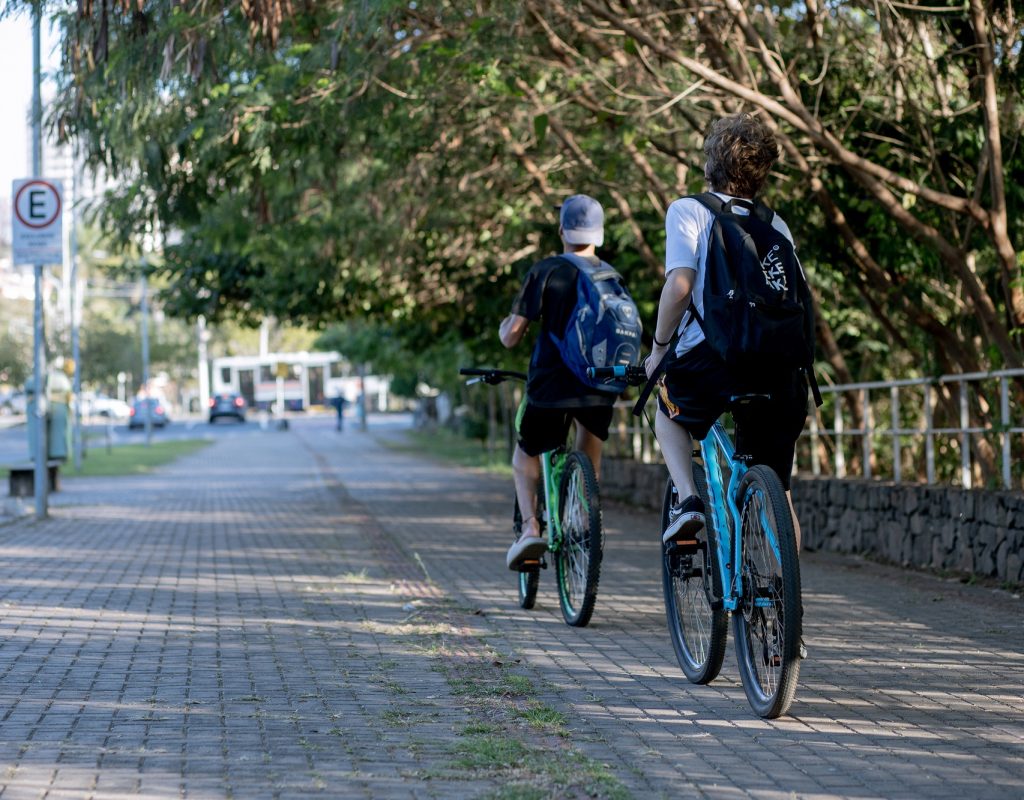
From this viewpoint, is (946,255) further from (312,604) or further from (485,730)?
(485,730)

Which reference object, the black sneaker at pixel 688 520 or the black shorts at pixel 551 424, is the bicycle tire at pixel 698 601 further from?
the black shorts at pixel 551 424

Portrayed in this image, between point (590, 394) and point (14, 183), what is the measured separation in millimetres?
9701

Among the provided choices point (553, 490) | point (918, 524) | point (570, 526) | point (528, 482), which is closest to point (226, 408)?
point (918, 524)

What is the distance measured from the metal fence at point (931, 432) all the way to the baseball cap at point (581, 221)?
301cm

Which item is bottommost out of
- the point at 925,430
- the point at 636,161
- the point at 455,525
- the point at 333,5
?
the point at 455,525

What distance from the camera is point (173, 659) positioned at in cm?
690

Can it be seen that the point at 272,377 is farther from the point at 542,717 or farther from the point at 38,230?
the point at 542,717

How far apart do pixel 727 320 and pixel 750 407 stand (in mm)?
377

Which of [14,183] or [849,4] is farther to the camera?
[14,183]

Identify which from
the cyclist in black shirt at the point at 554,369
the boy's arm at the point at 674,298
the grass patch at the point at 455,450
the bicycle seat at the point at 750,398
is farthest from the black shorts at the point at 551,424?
the grass patch at the point at 455,450

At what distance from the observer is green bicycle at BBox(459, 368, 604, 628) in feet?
24.5

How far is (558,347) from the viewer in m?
7.80

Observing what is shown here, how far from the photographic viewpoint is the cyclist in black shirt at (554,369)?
7773 mm

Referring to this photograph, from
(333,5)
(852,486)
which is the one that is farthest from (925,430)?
(333,5)
